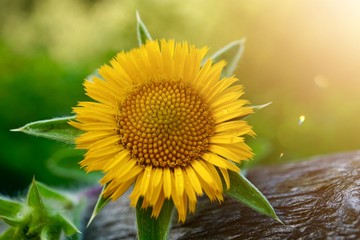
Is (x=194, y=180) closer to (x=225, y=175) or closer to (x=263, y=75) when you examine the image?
(x=225, y=175)

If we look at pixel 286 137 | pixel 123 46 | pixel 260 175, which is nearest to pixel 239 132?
pixel 260 175

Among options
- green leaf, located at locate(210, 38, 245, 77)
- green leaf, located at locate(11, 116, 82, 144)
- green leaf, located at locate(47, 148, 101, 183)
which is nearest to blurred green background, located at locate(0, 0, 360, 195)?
green leaf, located at locate(47, 148, 101, 183)

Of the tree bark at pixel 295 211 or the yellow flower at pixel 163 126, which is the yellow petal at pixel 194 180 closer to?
the yellow flower at pixel 163 126

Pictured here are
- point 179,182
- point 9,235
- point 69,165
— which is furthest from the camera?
point 69,165

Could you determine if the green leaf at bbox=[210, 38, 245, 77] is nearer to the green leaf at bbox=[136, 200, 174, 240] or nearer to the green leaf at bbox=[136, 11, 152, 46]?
the green leaf at bbox=[136, 11, 152, 46]

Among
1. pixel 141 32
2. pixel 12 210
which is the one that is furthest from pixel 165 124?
pixel 12 210

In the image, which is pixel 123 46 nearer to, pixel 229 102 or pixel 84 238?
pixel 84 238
